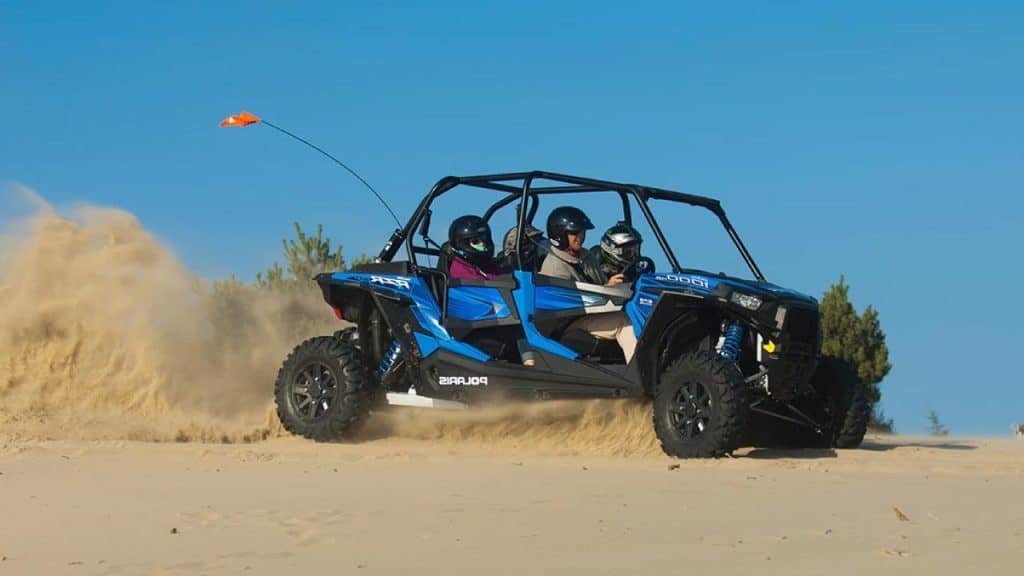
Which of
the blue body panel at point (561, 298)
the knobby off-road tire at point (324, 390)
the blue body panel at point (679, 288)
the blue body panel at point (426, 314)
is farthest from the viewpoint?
the knobby off-road tire at point (324, 390)

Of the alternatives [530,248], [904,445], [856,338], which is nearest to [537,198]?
[530,248]

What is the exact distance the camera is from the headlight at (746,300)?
38.3 ft

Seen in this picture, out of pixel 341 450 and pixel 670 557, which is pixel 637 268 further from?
pixel 670 557

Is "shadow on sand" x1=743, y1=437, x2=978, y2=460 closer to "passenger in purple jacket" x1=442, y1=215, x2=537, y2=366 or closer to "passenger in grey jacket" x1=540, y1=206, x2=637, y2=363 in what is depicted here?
"passenger in grey jacket" x1=540, y1=206, x2=637, y2=363

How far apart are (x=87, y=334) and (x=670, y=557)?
11128mm

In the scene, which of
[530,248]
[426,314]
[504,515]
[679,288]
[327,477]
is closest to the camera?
[504,515]

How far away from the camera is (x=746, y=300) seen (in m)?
11.7

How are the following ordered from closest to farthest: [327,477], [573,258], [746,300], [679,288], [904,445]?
[327,477]
[746,300]
[679,288]
[573,258]
[904,445]

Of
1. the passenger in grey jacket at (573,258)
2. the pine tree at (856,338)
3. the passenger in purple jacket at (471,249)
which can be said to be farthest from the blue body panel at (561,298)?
the pine tree at (856,338)

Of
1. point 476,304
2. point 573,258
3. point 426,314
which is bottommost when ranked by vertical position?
point 426,314

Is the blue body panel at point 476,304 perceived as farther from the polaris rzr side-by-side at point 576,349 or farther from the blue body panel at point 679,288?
the blue body panel at point 679,288

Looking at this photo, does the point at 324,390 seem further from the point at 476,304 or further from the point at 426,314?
the point at 476,304

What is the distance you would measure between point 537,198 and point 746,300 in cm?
290

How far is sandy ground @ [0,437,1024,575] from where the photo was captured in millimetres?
6344
